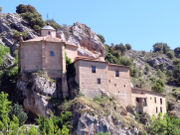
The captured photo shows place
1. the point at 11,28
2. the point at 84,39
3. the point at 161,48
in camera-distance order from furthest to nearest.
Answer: the point at 161,48 → the point at 11,28 → the point at 84,39

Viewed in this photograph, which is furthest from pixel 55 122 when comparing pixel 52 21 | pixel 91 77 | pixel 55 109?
pixel 52 21

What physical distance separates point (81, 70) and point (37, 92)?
267 inches

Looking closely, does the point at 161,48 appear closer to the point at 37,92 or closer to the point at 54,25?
the point at 54,25

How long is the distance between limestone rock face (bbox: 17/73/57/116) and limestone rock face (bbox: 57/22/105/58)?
54.4 feet

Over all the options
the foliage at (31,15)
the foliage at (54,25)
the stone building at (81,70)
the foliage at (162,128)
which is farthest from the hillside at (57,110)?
the foliage at (54,25)

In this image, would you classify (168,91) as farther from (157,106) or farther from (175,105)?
(157,106)

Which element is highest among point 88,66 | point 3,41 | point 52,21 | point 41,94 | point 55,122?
point 52,21

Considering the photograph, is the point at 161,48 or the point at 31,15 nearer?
the point at 31,15

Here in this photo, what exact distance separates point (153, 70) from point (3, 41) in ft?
140

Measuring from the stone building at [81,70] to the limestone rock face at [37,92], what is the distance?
139 centimetres

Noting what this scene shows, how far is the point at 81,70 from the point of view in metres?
55.5

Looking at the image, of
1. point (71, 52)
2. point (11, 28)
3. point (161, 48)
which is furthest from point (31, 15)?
point (161, 48)

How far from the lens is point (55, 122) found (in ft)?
162

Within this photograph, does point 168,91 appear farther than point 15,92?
Yes
